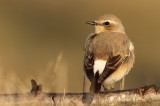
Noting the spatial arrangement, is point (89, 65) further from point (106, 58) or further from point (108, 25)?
point (108, 25)

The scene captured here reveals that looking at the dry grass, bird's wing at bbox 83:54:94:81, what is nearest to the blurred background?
the dry grass

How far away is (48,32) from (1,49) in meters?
5.01

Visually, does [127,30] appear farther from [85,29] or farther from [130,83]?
[130,83]

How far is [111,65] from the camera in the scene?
8.41 metres

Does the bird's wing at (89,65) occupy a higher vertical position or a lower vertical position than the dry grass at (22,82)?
higher

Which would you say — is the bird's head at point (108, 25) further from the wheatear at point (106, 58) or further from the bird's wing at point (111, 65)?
the bird's wing at point (111, 65)

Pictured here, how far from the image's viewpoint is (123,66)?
Answer: 8.84m

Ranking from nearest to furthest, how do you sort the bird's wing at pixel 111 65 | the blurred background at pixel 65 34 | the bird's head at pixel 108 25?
the bird's wing at pixel 111 65, the bird's head at pixel 108 25, the blurred background at pixel 65 34

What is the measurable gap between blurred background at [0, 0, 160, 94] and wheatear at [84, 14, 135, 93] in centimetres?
141

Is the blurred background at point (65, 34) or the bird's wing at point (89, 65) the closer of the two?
the bird's wing at point (89, 65)

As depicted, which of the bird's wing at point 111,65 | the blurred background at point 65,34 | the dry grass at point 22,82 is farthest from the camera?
the blurred background at point 65,34

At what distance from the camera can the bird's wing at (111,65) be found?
8.14 m

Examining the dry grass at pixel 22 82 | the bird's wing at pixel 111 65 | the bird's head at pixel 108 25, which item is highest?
the bird's head at pixel 108 25

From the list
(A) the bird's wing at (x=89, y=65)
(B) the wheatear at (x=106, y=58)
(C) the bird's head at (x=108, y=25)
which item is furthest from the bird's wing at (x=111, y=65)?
(C) the bird's head at (x=108, y=25)
